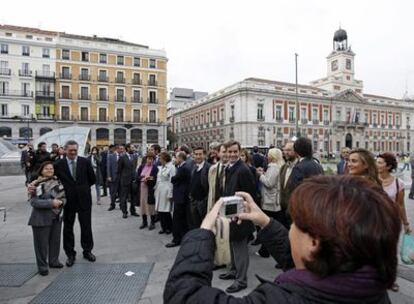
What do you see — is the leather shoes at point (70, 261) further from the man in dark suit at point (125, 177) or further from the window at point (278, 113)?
the window at point (278, 113)

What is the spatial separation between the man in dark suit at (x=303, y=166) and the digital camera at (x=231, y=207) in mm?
2911

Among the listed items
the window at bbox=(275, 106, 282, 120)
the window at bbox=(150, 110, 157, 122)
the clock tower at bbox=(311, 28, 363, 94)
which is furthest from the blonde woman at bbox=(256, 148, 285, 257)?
the clock tower at bbox=(311, 28, 363, 94)

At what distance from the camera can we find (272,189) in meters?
5.18

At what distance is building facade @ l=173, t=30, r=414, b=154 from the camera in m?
53.1

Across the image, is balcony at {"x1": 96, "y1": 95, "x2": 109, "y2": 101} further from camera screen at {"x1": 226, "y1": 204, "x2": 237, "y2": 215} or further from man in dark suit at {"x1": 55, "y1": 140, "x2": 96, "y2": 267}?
camera screen at {"x1": 226, "y1": 204, "x2": 237, "y2": 215}

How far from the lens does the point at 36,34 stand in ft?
153

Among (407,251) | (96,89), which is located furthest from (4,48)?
(407,251)

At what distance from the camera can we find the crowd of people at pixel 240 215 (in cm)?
99

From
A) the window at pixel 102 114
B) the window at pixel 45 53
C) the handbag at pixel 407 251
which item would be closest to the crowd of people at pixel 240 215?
the handbag at pixel 407 251

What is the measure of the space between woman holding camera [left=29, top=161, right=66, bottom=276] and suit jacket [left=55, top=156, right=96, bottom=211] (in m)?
0.15

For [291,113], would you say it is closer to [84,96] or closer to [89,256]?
[84,96]

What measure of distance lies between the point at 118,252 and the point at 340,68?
67.0 metres

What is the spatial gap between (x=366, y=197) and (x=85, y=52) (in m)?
52.3

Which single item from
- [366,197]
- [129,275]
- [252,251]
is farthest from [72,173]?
[366,197]
